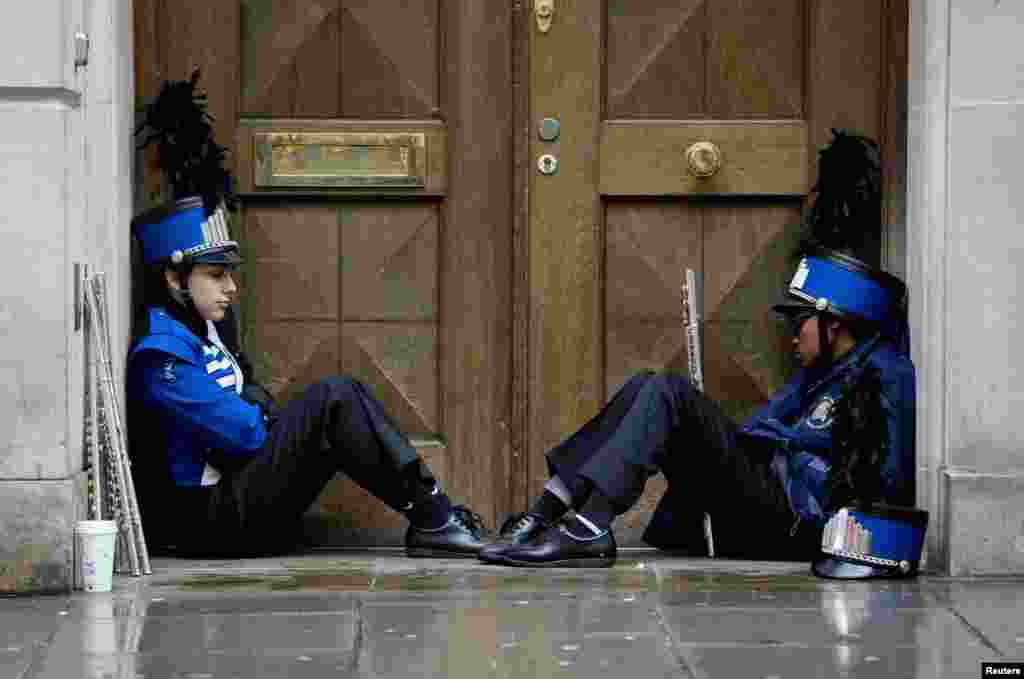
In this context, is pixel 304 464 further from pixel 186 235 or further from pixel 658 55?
pixel 658 55

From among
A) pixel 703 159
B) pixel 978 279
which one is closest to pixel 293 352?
pixel 703 159

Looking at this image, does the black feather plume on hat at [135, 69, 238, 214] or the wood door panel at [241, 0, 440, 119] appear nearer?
the black feather plume on hat at [135, 69, 238, 214]

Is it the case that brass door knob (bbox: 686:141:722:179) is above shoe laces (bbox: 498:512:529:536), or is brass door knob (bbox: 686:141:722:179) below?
above

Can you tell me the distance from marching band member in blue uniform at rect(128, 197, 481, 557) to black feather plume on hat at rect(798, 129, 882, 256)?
63.8 inches

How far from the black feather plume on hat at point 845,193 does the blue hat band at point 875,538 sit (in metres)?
1.04

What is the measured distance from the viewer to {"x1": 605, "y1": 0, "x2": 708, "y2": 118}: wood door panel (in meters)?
8.20

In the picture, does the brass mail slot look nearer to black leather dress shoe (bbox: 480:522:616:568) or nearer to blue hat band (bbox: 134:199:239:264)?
blue hat band (bbox: 134:199:239:264)

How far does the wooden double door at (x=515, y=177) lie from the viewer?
323 inches

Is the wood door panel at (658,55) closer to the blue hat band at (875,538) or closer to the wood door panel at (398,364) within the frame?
the wood door panel at (398,364)

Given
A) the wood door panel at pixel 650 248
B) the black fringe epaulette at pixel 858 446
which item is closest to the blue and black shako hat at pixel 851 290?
the black fringe epaulette at pixel 858 446

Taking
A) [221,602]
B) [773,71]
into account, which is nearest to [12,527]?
[221,602]

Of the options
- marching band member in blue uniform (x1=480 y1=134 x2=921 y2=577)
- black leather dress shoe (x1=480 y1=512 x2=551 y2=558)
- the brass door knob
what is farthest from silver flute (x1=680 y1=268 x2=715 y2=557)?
black leather dress shoe (x1=480 y1=512 x2=551 y2=558)

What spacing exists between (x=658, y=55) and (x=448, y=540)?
1.87 metres

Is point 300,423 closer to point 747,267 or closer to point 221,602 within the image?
point 221,602
